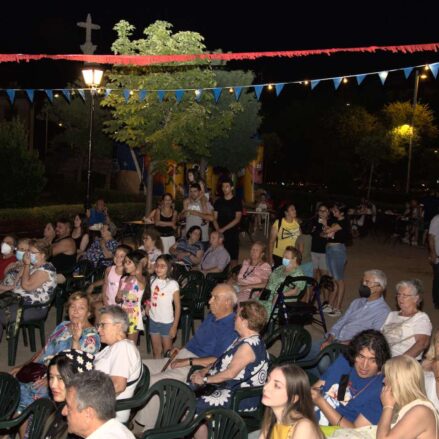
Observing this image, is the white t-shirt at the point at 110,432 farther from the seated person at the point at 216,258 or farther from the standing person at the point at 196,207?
the standing person at the point at 196,207

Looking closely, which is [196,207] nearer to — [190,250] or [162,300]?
[190,250]

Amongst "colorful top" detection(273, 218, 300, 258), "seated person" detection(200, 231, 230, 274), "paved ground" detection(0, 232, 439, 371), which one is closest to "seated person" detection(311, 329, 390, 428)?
"paved ground" detection(0, 232, 439, 371)

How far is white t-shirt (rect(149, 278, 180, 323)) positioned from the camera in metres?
6.75

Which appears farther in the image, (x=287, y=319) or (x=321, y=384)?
(x=287, y=319)

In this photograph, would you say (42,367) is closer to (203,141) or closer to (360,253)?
(360,253)

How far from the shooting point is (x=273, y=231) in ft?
31.3

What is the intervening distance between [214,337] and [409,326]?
1.57 meters

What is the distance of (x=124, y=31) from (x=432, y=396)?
1604 cm

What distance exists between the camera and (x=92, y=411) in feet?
10.9

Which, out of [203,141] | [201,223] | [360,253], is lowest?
[360,253]

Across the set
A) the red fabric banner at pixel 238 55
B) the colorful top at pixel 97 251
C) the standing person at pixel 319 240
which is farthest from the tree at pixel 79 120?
the red fabric banner at pixel 238 55

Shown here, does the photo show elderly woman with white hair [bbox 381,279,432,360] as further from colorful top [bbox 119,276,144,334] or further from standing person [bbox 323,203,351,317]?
standing person [bbox 323,203,351,317]

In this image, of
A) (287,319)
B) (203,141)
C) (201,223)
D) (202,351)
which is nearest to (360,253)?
(203,141)

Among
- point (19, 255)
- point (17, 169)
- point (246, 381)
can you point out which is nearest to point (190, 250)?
point (19, 255)
